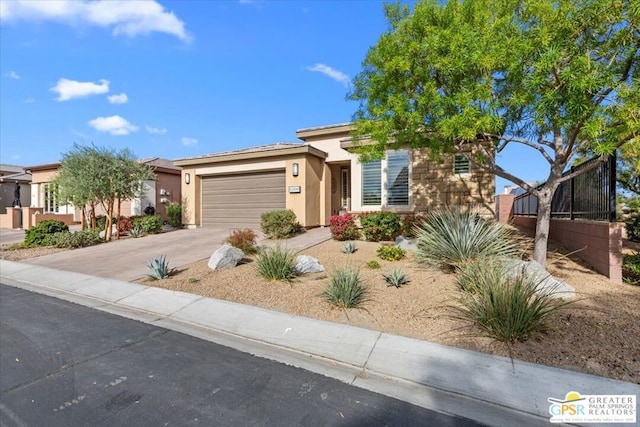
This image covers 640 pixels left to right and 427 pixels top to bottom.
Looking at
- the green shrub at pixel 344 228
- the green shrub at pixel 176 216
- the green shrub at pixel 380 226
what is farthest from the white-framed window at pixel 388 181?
the green shrub at pixel 176 216

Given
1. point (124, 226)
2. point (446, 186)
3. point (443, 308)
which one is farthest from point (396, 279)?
point (124, 226)

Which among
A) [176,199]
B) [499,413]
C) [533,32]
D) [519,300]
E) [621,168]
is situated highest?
[533,32]

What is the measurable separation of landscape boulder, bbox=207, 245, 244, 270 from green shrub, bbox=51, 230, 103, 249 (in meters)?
7.44

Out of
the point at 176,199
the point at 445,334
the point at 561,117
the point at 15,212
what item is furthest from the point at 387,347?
the point at 15,212

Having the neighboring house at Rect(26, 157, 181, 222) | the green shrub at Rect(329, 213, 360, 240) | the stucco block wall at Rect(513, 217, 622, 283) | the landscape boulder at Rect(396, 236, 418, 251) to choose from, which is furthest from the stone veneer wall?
the neighboring house at Rect(26, 157, 181, 222)

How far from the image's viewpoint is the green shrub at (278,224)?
1277 centimetres

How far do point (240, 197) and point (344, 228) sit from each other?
22.0 ft

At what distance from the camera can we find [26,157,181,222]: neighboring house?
65.4 feet

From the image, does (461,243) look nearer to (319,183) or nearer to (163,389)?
(163,389)

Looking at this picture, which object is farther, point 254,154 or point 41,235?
point 254,154

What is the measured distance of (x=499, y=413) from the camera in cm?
311

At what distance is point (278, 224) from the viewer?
12828 millimetres

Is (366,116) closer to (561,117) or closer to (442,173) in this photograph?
(561,117)

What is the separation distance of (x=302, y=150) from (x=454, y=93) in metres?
8.14
